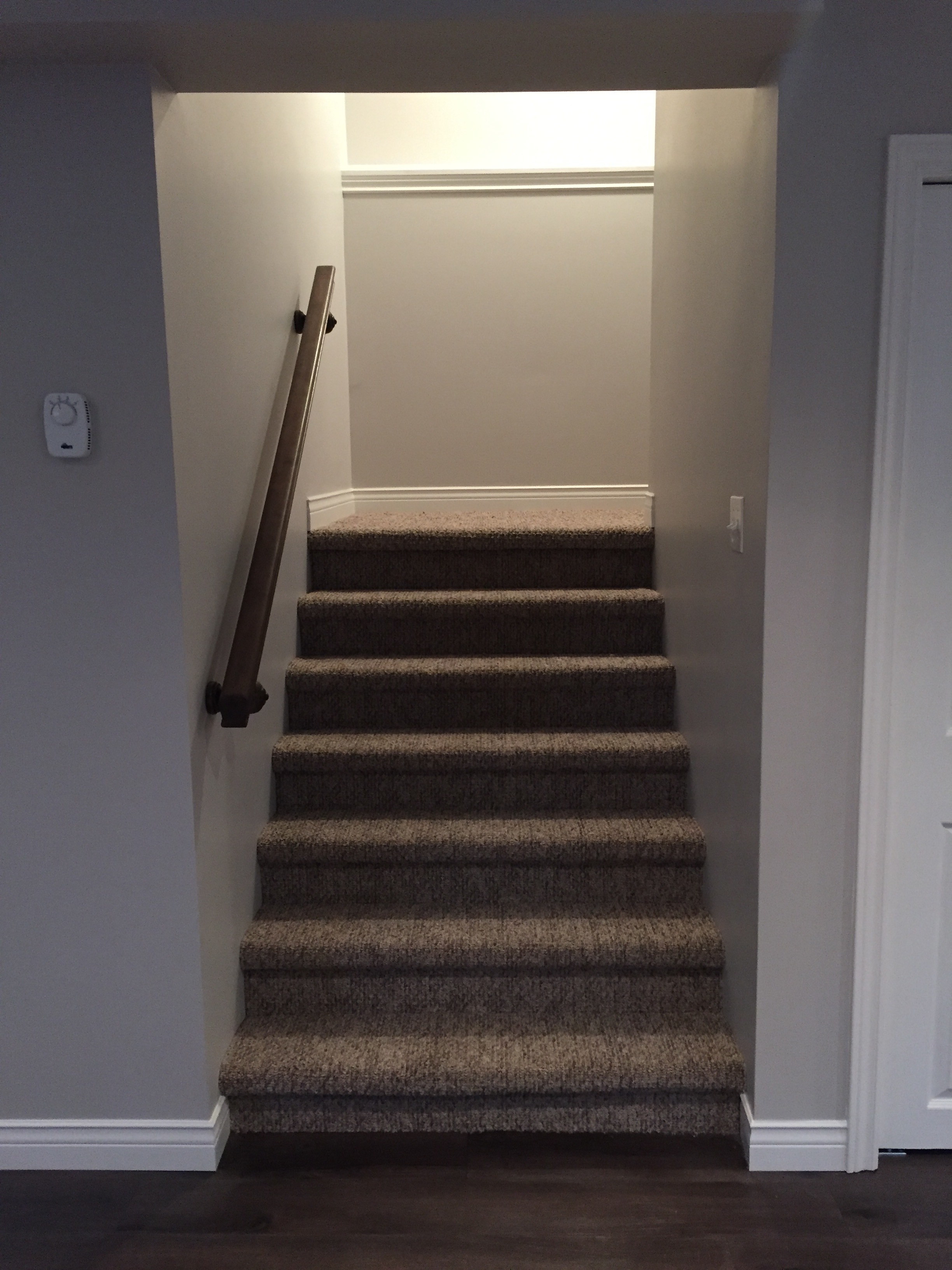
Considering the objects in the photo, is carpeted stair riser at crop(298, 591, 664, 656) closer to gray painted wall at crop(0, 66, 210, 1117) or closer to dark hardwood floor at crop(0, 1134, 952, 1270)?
gray painted wall at crop(0, 66, 210, 1117)

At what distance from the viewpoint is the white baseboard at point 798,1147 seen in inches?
79.3

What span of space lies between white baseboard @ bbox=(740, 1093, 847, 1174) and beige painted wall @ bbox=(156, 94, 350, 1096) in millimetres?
1111

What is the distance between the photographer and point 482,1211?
6.27 feet

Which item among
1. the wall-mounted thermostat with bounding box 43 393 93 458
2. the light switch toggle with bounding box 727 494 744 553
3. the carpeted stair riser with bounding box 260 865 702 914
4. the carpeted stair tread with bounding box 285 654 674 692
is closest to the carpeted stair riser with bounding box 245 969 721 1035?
the carpeted stair riser with bounding box 260 865 702 914

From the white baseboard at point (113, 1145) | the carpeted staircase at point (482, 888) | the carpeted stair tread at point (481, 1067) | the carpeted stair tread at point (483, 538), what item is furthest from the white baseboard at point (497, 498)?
the white baseboard at point (113, 1145)

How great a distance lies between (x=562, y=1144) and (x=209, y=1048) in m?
0.76

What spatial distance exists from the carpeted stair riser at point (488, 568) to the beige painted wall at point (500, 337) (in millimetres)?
916

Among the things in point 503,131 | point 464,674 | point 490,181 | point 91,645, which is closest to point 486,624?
point 464,674

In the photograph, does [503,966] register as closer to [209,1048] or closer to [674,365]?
[209,1048]

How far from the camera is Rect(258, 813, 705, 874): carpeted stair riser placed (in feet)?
7.92

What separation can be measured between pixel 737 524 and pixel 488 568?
48.1 inches

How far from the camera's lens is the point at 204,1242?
185 cm

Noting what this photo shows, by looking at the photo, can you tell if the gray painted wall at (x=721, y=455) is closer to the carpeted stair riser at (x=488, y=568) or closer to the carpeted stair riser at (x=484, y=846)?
the carpeted stair riser at (x=484, y=846)

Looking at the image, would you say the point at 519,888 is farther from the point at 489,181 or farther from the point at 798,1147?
the point at 489,181
